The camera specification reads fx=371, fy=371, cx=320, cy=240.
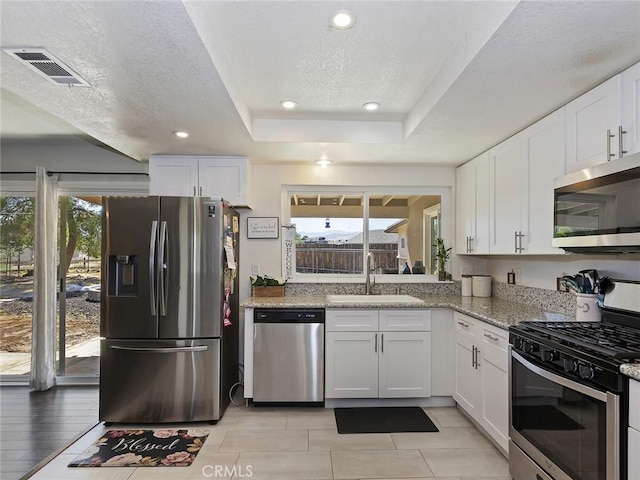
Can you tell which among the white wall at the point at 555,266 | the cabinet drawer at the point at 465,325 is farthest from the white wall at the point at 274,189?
the cabinet drawer at the point at 465,325

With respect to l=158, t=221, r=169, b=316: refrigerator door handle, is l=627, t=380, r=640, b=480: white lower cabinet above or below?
below

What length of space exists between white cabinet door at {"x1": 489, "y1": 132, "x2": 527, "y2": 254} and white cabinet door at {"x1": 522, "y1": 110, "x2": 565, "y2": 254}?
0.25 ft

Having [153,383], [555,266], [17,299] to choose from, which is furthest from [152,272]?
[555,266]

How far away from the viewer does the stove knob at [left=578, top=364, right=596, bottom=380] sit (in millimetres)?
1521

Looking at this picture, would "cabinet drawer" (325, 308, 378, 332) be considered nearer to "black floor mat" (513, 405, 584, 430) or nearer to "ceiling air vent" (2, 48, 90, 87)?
"black floor mat" (513, 405, 584, 430)

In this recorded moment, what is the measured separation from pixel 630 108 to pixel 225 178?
2.87 meters

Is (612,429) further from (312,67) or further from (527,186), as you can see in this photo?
(312,67)

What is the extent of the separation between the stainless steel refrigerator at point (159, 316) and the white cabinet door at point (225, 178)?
541 mm

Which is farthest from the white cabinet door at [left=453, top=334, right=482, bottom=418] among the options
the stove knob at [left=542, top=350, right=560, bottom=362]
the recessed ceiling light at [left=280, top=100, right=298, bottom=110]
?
the recessed ceiling light at [left=280, top=100, right=298, bottom=110]

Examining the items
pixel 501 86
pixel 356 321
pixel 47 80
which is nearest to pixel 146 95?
pixel 47 80

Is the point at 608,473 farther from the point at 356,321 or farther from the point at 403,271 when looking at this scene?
the point at 403,271

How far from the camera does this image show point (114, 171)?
149 inches

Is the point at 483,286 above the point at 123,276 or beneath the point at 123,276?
beneath

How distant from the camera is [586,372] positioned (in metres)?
1.55
